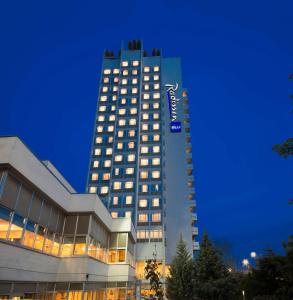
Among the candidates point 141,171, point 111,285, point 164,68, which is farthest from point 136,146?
point 111,285

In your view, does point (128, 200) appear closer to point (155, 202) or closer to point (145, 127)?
point (155, 202)

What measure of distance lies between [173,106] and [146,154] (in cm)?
1579

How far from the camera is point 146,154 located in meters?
68.0

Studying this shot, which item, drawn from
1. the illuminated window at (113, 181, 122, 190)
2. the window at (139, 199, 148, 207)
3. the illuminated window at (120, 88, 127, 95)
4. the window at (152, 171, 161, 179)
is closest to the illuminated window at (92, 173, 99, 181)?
the illuminated window at (113, 181, 122, 190)

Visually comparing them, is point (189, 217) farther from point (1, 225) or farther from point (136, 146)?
point (1, 225)

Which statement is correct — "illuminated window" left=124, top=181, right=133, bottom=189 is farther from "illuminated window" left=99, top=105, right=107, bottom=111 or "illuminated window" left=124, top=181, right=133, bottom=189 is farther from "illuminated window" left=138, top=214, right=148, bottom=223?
"illuminated window" left=99, top=105, right=107, bottom=111

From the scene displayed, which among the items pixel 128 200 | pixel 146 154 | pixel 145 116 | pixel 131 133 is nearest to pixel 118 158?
pixel 146 154

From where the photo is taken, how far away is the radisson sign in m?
70.3

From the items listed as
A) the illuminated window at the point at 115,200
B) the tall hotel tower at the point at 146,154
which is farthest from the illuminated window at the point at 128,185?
the illuminated window at the point at 115,200

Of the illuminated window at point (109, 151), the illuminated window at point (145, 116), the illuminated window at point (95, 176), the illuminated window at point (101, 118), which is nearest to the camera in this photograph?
the illuminated window at point (95, 176)

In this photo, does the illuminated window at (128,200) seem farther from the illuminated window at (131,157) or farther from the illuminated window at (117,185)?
the illuminated window at (131,157)

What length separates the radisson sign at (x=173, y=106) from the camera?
70256mm

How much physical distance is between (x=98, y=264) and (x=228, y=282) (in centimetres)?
1154

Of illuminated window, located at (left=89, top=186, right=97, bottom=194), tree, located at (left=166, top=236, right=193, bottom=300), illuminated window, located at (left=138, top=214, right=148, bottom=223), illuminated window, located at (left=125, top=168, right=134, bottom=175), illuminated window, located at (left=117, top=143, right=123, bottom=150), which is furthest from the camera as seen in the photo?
illuminated window, located at (left=117, top=143, right=123, bottom=150)
